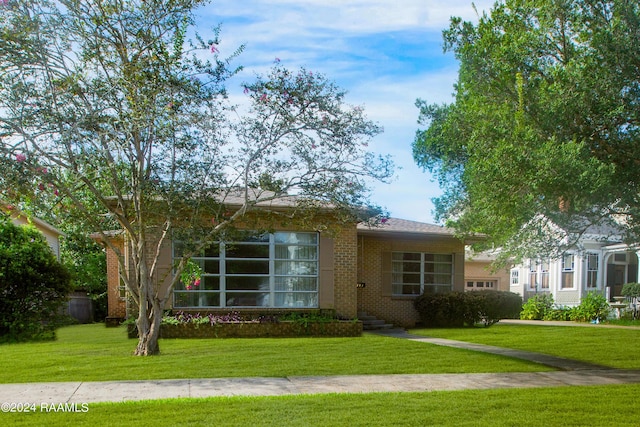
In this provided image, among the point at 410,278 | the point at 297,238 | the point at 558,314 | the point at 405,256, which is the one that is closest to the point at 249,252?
the point at 297,238

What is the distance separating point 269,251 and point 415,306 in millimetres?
5958

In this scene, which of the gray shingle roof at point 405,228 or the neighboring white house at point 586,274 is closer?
the gray shingle roof at point 405,228

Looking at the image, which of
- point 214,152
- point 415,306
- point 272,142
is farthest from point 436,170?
point 415,306

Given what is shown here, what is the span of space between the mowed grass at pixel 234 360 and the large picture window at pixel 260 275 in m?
2.60

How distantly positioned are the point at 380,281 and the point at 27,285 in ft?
34.4

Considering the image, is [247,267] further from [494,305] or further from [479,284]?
[479,284]

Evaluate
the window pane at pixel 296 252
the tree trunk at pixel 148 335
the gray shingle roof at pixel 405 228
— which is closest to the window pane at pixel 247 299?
the window pane at pixel 296 252

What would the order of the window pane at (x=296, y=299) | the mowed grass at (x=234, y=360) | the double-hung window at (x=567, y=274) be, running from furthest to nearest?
the double-hung window at (x=567, y=274) → the window pane at (x=296, y=299) → the mowed grass at (x=234, y=360)

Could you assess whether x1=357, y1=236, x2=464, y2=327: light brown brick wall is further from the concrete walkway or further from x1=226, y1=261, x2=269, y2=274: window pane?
the concrete walkway

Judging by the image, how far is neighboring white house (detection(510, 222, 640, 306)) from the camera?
85.4ft

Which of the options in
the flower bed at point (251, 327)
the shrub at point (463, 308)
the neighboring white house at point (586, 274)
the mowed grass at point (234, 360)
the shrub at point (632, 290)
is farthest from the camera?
the neighboring white house at point (586, 274)

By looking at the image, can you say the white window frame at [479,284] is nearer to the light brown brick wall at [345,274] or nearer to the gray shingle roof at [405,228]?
the gray shingle roof at [405,228]

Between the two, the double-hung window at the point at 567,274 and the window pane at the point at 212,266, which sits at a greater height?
the window pane at the point at 212,266

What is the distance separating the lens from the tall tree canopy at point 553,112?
8.85 meters
